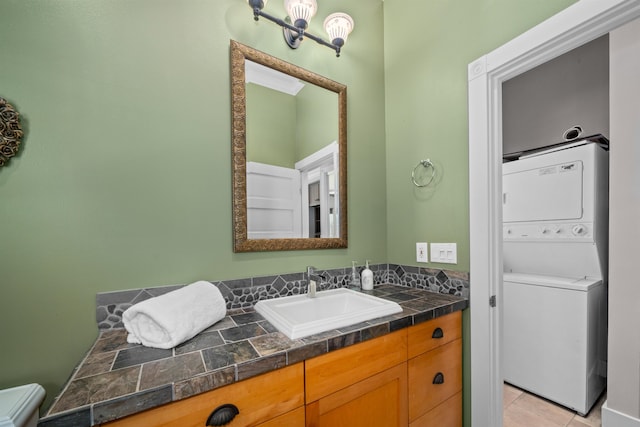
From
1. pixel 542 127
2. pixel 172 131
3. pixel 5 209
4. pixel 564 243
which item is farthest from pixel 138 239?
pixel 542 127

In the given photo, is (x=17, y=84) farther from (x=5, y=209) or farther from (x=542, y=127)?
(x=542, y=127)

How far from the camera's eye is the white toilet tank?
67 centimetres

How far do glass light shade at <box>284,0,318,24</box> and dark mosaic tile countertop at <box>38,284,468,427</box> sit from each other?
1.50 meters

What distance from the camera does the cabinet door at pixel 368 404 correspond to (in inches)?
34.1

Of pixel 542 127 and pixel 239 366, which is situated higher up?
pixel 542 127

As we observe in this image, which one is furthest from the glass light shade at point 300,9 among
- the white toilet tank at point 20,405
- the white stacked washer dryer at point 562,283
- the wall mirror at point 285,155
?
the white stacked washer dryer at point 562,283

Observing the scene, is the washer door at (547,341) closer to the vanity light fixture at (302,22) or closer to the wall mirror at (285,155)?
the wall mirror at (285,155)

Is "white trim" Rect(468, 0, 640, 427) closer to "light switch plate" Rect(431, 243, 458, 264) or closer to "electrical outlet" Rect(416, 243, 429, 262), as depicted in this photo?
"light switch plate" Rect(431, 243, 458, 264)

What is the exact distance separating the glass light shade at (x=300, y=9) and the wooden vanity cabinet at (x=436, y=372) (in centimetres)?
162

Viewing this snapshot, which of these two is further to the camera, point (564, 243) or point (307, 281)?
point (564, 243)

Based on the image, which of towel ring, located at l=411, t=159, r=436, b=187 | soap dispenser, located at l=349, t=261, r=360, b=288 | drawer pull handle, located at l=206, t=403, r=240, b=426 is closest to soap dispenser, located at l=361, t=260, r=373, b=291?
soap dispenser, located at l=349, t=261, r=360, b=288

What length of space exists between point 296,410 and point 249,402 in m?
0.17

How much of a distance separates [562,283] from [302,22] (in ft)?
7.81

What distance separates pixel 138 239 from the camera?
3.42ft
